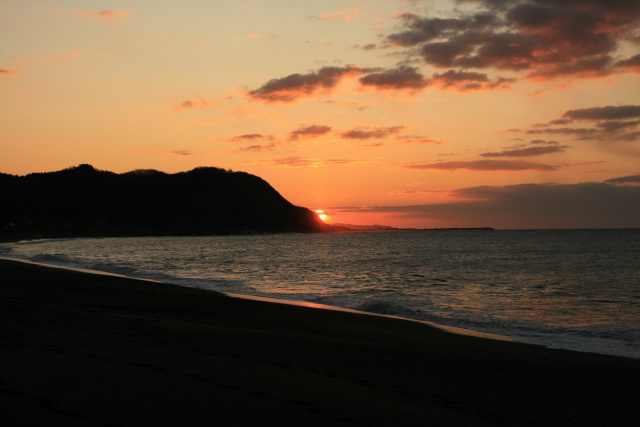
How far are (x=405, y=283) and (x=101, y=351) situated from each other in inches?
1092

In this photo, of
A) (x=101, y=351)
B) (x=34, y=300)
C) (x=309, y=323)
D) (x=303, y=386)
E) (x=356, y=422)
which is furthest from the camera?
(x=34, y=300)

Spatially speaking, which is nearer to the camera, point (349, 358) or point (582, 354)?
point (349, 358)

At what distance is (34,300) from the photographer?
17.1 metres

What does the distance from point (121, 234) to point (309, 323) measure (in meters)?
195

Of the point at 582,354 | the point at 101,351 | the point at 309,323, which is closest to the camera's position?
the point at 101,351

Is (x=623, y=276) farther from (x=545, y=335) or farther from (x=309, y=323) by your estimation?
(x=309, y=323)

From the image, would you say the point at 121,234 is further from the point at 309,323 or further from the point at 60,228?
the point at 309,323

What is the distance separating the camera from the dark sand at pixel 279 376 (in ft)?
22.2

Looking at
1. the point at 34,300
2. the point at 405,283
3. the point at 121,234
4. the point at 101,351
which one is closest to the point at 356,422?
the point at 101,351

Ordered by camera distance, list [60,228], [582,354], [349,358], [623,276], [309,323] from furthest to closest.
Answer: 1. [60,228]
2. [623,276]
3. [309,323]
4. [582,354]
5. [349,358]

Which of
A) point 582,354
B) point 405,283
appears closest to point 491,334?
point 582,354

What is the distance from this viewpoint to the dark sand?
22.2 feet

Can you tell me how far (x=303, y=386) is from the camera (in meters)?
8.27

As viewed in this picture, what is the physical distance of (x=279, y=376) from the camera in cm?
881
